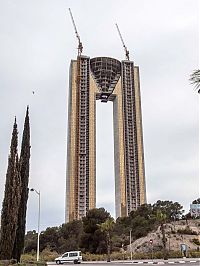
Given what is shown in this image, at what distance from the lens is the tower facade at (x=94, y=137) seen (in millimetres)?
107625

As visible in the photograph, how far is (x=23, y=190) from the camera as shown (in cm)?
2559

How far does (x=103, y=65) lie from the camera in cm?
13450

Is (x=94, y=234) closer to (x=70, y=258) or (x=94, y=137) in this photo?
(x=70, y=258)

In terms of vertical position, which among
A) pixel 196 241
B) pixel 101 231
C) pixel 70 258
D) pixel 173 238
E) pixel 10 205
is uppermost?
pixel 10 205

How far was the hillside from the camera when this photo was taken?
206ft

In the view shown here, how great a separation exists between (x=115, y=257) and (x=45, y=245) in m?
30.5

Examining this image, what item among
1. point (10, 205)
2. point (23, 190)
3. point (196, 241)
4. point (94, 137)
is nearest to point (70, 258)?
point (23, 190)

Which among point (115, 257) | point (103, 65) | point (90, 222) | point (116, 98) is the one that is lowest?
point (115, 257)

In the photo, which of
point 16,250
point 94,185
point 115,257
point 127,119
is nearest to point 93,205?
point 94,185

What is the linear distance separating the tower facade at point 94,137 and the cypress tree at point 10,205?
82302 millimetres

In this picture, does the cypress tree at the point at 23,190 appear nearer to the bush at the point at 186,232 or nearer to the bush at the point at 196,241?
the bush at the point at 196,241

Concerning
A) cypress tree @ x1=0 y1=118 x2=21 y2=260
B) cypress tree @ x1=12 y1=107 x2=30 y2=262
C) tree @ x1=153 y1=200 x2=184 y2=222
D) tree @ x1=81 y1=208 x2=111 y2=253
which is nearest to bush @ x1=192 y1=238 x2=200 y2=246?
tree @ x1=81 y1=208 x2=111 y2=253

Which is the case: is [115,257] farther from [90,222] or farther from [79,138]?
[79,138]

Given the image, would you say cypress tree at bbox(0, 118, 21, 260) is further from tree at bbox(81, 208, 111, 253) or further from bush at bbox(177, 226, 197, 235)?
bush at bbox(177, 226, 197, 235)
